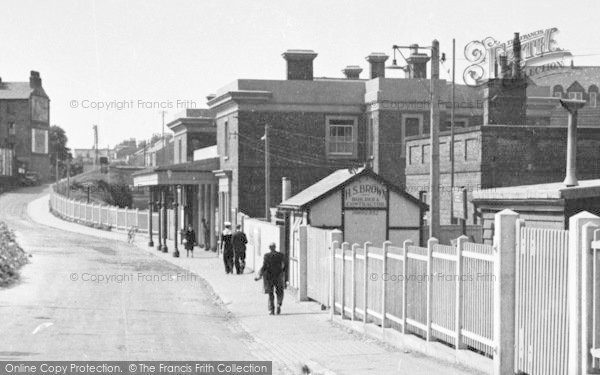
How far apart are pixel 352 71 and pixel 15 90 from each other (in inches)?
3180

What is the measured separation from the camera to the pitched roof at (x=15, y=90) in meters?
125

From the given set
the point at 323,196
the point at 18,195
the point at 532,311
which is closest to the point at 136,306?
the point at 323,196

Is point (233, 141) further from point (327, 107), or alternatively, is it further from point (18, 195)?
point (18, 195)

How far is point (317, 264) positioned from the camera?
22.1 m

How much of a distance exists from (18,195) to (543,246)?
92324 millimetres

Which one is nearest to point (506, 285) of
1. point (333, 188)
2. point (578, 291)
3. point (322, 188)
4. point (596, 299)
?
point (578, 291)

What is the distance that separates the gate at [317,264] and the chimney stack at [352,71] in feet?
106

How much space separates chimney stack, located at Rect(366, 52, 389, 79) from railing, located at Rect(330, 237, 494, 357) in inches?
1282

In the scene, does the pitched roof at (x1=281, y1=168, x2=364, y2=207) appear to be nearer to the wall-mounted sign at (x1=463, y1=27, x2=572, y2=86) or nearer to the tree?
the wall-mounted sign at (x1=463, y1=27, x2=572, y2=86)

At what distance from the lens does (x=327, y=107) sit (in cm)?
4494

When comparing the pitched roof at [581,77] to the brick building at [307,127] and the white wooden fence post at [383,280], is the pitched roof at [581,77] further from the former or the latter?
the white wooden fence post at [383,280]

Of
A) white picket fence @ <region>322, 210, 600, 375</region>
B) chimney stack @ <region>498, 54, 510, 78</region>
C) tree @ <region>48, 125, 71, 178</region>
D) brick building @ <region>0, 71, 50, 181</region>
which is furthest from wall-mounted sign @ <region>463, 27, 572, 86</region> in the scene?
tree @ <region>48, 125, 71, 178</region>

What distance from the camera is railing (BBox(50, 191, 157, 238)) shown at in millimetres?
60312

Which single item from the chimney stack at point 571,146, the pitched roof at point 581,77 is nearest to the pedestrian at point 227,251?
the chimney stack at point 571,146
